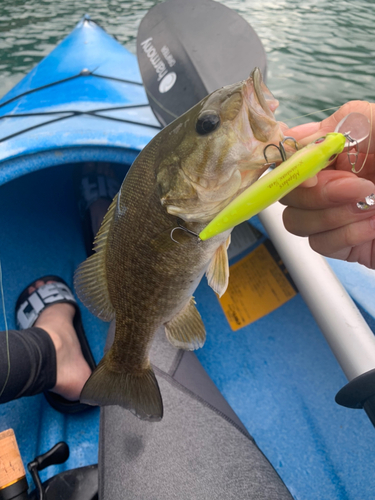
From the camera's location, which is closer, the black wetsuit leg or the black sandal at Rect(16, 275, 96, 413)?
the black wetsuit leg

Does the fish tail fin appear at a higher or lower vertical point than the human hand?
lower

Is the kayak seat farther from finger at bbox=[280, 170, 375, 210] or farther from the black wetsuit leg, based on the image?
finger at bbox=[280, 170, 375, 210]

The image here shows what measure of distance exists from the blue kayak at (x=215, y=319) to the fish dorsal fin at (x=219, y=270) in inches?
32.2

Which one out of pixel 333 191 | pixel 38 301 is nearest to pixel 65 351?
pixel 38 301

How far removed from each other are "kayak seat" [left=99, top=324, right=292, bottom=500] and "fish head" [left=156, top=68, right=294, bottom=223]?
905mm

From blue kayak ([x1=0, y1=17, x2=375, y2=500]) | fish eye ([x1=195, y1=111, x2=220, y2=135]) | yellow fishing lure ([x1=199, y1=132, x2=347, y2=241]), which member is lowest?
blue kayak ([x1=0, y1=17, x2=375, y2=500])

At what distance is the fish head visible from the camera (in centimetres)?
87

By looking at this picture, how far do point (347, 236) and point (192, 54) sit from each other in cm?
171

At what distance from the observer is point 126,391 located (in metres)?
1.29

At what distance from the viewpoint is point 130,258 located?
3.64ft

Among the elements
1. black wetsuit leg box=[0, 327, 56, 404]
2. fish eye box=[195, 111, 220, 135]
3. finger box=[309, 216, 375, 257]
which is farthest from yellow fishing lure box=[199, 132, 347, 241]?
black wetsuit leg box=[0, 327, 56, 404]

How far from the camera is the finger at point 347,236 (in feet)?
3.42

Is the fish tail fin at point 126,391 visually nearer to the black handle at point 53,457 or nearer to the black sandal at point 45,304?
the black handle at point 53,457

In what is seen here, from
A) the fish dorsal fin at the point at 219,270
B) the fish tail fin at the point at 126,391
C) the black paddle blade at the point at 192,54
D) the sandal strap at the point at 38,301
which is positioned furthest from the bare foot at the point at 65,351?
the black paddle blade at the point at 192,54
